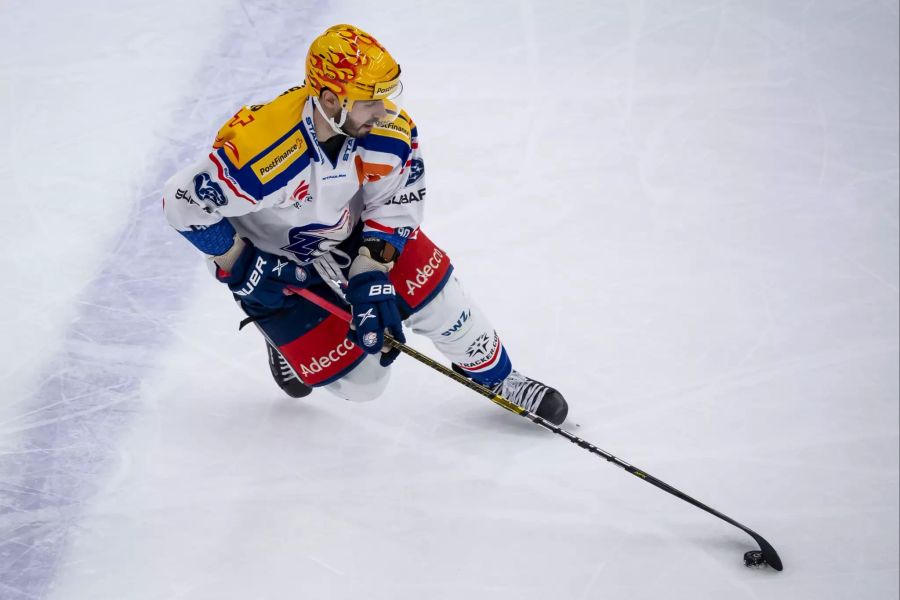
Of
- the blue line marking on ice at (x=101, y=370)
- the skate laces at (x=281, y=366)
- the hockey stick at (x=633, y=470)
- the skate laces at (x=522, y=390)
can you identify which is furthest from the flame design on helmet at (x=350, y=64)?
the blue line marking on ice at (x=101, y=370)

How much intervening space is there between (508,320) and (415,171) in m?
0.92

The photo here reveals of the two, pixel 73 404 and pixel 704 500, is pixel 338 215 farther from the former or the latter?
pixel 704 500

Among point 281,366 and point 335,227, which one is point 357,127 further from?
point 281,366

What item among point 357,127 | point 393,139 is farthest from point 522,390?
point 357,127

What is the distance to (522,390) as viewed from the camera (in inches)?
113

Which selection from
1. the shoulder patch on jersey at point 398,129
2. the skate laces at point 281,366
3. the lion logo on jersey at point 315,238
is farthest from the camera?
the skate laces at point 281,366

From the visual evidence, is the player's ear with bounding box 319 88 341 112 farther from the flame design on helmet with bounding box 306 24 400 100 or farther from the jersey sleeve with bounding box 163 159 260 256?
the jersey sleeve with bounding box 163 159 260 256

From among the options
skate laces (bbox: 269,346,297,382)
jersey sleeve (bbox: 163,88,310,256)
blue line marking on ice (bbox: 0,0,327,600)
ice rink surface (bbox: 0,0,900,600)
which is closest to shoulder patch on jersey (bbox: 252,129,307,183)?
jersey sleeve (bbox: 163,88,310,256)

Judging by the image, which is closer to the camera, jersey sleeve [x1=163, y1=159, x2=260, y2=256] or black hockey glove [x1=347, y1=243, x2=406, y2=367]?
jersey sleeve [x1=163, y1=159, x2=260, y2=256]

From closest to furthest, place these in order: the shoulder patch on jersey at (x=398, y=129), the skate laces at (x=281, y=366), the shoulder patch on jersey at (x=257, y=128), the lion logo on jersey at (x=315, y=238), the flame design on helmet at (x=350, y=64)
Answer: the flame design on helmet at (x=350, y=64)
the shoulder patch on jersey at (x=257, y=128)
the shoulder patch on jersey at (x=398, y=129)
the lion logo on jersey at (x=315, y=238)
the skate laces at (x=281, y=366)

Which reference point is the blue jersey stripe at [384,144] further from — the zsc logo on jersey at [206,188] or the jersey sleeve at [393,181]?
the zsc logo on jersey at [206,188]

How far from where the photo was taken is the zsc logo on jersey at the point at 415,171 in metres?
2.46

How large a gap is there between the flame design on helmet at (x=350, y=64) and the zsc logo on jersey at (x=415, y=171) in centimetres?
35

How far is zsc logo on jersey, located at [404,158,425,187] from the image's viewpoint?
246 cm
